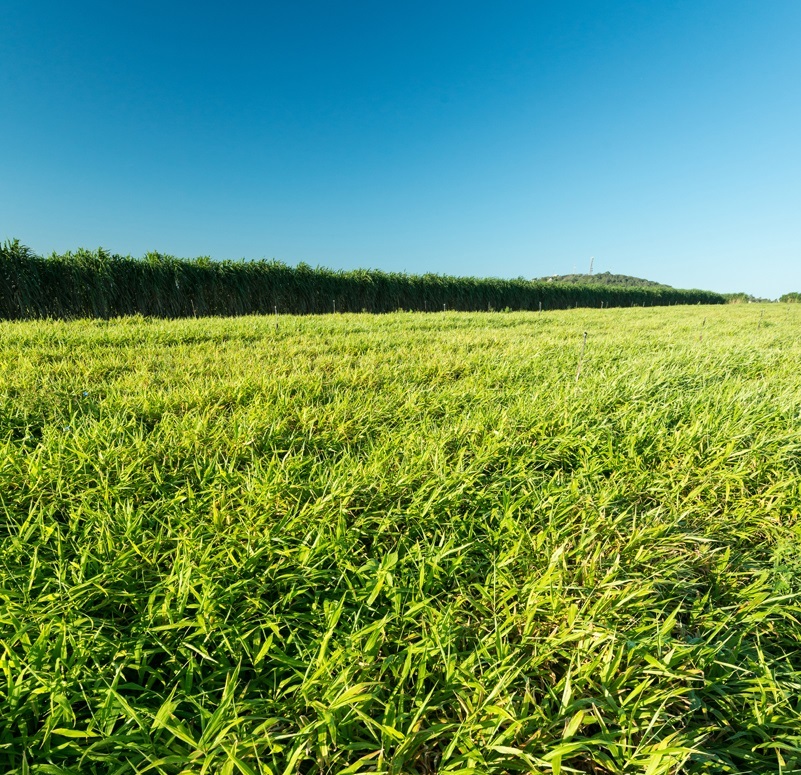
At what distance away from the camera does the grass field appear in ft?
2.92

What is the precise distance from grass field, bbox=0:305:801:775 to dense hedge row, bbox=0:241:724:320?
12.4 meters

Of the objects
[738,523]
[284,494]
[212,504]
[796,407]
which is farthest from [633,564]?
[796,407]

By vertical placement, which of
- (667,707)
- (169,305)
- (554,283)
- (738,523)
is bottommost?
(667,707)

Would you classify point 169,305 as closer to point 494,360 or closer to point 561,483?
point 494,360

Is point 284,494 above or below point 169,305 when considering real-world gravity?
below

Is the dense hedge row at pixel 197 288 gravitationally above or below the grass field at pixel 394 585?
above

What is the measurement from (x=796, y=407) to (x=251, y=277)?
1799 cm

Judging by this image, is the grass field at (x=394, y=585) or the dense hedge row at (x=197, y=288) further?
the dense hedge row at (x=197, y=288)

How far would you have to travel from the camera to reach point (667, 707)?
3.34 feet

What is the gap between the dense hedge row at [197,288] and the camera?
1188cm

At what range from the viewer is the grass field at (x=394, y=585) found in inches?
35.0

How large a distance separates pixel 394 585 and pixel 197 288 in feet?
56.0

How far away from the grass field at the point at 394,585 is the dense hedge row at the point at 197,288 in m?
12.4

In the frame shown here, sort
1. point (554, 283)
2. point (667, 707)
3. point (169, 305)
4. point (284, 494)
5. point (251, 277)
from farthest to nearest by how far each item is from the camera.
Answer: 1. point (554, 283)
2. point (251, 277)
3. point (169, 305)
4. point (284, 494)
5. point (667, 707)
